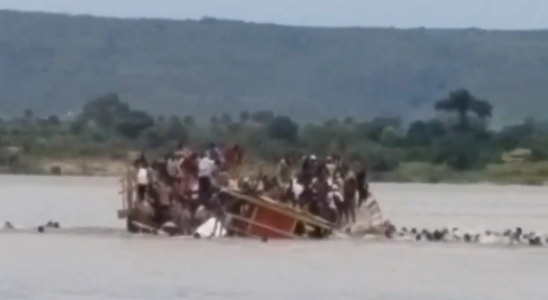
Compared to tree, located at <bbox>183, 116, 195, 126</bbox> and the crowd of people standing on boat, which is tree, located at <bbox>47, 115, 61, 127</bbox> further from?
the crowd of people standing on boat

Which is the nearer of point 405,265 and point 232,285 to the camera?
point 232,285

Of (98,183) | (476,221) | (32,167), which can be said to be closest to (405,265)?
(476,221)

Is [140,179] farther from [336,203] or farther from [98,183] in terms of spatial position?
[98,183]

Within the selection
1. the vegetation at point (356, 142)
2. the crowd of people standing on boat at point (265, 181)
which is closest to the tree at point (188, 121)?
the vegetation at point (356, 142)

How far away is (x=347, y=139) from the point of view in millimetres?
99188

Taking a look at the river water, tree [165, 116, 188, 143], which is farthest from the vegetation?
the river water

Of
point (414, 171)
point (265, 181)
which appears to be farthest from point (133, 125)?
point (265, 181)

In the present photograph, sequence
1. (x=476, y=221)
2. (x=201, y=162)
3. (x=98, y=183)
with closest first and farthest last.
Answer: (x=201, y=162) < (x=476, y=221) < (x=98, y=183)

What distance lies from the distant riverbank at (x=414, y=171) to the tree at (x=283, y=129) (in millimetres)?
6237

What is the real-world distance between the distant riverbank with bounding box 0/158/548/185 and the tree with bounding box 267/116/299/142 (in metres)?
6.24

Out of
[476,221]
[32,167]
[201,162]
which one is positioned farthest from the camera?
[32,167]

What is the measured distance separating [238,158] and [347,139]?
2217 inches

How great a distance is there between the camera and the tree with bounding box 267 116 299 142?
97438mm

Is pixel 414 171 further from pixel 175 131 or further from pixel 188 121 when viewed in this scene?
pixel 188 121
